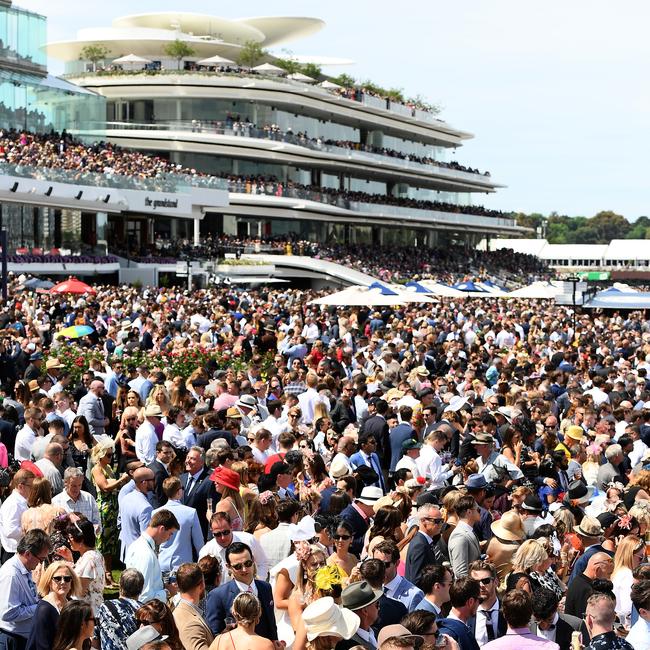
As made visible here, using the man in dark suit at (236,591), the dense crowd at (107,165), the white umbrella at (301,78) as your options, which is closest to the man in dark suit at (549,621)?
the man in dark suit at (236,591)

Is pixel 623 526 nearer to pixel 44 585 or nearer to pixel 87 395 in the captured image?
pixel 44 585

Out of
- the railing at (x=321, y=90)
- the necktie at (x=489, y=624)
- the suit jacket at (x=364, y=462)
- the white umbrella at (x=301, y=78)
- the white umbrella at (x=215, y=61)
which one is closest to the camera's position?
the necktie at (x=489, y=624)

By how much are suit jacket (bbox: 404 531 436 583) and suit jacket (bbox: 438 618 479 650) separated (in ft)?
5.12

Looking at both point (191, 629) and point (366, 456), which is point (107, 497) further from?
point (191, 629)

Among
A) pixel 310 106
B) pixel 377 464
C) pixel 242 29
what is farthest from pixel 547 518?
pixel 242 29

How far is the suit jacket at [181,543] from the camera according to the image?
29.6 ft

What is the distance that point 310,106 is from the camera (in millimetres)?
74062

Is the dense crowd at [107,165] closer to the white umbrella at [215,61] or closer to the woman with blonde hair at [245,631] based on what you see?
the white umbrella at [215,61]

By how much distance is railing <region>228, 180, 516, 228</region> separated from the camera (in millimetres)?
68062

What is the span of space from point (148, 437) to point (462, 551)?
4.93m

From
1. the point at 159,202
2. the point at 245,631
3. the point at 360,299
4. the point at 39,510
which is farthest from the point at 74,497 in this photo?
the point at 159,202

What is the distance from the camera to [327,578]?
7.02 m

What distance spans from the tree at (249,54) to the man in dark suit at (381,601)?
7367 cm

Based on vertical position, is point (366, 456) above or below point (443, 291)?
below
